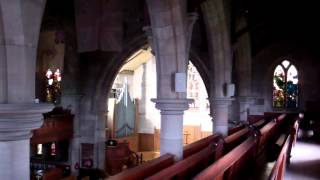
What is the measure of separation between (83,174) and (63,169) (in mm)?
641

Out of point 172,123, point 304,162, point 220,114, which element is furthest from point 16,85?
point 220,114

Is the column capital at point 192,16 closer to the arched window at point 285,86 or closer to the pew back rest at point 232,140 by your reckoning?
the pew back rest at point 232,140

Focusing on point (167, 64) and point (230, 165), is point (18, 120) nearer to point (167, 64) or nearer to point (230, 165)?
point (230, 165)

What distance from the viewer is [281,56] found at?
46.4ft

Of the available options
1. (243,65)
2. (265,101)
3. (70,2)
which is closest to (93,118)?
(70,2)

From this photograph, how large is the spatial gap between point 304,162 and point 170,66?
8.55 ft

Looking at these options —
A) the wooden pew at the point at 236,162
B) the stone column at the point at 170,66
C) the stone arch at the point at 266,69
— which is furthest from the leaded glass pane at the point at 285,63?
the stone column at the point at 170,66

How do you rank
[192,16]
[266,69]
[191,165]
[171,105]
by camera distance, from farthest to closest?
[266,69]
[192,16]
[171,105]
[191,165]

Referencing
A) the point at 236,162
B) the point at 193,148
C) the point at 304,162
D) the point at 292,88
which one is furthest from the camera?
the point at 292,88

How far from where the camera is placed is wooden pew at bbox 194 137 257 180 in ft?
13.5

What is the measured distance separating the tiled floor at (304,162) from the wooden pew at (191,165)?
3.98ft

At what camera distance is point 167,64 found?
227 inches

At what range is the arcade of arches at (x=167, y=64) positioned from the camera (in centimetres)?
577

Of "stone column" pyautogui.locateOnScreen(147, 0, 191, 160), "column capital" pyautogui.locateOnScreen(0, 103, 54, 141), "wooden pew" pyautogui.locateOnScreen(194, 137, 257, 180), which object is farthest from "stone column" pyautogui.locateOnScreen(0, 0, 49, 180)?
"stone column" pyautogui.locateOnScreen(147, 0, 191, 160)
